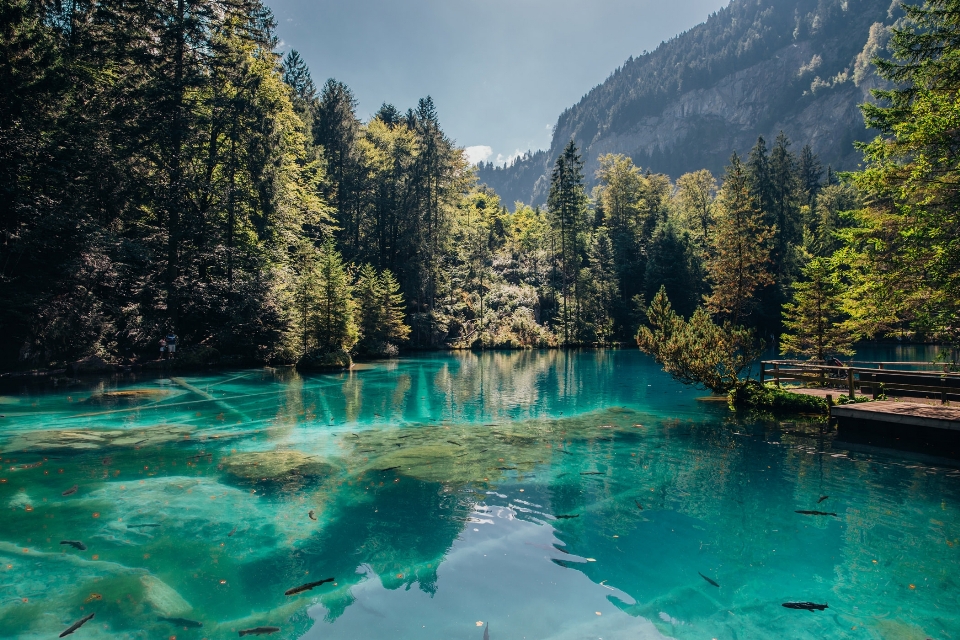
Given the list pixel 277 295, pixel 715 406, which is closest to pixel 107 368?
pixel 277 295

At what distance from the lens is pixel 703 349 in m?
18.7

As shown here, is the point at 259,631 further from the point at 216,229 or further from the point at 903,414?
the point at 216,229

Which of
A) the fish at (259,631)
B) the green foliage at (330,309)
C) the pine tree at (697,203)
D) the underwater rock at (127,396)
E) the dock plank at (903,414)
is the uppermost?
the pine tree at (697,203)

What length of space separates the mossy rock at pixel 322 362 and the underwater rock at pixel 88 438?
59.5ft

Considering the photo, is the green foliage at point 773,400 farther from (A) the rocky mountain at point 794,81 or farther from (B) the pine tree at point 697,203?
(A) the rocky mountain at point 794,81

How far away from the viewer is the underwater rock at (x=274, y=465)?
10.4 meters

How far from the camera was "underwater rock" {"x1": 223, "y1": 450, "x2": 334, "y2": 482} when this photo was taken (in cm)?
1037

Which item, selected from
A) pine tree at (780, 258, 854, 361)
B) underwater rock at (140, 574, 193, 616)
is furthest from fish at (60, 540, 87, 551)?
pine tree at (780, 258, 854, 361)

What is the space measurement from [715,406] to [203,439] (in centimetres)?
1809

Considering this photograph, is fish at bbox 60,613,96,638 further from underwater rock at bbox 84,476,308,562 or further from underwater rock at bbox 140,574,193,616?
underwater rock at bbox 84,476,308,562

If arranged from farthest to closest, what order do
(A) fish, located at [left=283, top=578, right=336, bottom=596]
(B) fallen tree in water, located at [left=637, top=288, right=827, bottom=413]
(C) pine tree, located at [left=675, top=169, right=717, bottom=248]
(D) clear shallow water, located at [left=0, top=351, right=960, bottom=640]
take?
(C) pine tree, located at [left=675, top=169, right=717, bottom=248] < (B) fallen tree in water, located at [left=637, top=288, right=827, bottom=413] < (A) fish, located at [left=283, top=578, right=336, bottom=596] < (D) clear shallow water, located at [left=0, top=351, right=960, bottom=640]

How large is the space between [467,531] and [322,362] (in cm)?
2708

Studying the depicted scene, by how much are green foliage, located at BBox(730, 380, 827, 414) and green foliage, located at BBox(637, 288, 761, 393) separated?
0.31 meters

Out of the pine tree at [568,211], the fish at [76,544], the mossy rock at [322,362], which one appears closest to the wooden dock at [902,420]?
the fish at [76,544]
